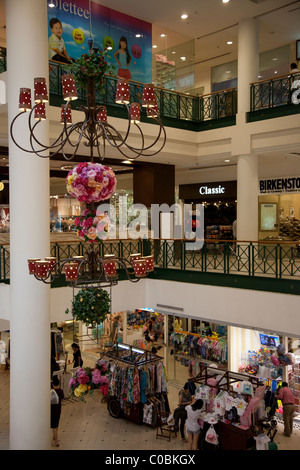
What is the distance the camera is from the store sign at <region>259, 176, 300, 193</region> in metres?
13.5

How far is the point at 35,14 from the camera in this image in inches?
287

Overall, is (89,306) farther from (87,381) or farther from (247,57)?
(247,57)

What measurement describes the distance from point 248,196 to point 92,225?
8.75m

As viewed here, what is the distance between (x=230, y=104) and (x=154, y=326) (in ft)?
22.3

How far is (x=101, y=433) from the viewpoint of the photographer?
349 inches

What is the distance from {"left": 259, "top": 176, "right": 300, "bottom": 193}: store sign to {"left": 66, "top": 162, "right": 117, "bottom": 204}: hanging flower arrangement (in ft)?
36.5

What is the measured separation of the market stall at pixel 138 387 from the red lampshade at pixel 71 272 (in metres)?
5.75

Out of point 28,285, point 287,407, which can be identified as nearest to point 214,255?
point 287,407

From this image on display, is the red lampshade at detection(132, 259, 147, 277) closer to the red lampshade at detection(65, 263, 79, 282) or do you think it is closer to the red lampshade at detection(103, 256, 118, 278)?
the red lampshade at detection(103, 256, 118, 278)

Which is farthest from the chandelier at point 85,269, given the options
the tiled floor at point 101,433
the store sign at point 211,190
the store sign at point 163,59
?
the store sign at point 211,190

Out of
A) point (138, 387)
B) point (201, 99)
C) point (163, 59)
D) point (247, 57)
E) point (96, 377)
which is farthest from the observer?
point (163, 59)

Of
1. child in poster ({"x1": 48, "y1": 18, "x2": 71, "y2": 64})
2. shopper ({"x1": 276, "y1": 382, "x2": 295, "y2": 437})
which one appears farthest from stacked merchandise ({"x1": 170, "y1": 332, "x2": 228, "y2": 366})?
child in poster ({"x1": 48, "y1": 18, "x2": 71, "y2": 64})

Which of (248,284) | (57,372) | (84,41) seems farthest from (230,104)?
(57,372)
